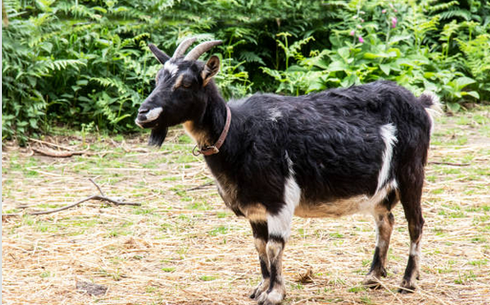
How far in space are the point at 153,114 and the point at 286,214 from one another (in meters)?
1.15

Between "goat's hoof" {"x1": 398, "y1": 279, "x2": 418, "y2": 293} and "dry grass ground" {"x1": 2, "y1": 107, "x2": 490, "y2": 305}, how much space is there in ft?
0.19

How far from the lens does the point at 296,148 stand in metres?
4.43

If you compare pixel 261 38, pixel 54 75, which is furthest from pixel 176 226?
pixel 261 38

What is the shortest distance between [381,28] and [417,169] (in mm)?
6727

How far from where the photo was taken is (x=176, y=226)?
6188 mm

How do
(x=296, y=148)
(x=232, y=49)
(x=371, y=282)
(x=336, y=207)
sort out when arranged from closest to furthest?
(x=296, y=148) < (x=336, y=207) < (x=371, y=282) < (x=232, y=49)

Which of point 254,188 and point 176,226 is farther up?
point 254,188

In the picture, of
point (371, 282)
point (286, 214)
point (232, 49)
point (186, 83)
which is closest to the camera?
point (186, 83)

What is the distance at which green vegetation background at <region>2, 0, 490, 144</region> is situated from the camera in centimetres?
891

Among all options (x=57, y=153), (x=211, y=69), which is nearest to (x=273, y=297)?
(x=211, y=69)

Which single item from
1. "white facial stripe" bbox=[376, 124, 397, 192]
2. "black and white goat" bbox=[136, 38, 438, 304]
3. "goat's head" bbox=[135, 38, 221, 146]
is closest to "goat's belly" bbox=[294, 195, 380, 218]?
"black and white goat" bbox=[136, 38, 438, 304]

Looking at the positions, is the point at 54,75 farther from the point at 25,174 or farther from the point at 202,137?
the point at 202,137

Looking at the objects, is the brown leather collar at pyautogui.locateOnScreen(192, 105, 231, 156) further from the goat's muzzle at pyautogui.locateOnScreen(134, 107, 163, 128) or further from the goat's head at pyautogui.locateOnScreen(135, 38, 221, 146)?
the goat's muzzle at pyautogui.locateOnScreen(134, 107, 163, 128)

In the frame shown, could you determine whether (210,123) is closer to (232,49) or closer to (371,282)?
(371,282)
